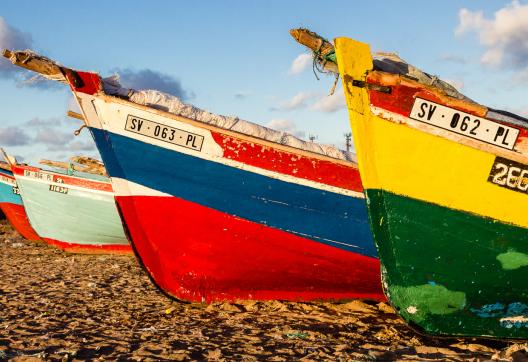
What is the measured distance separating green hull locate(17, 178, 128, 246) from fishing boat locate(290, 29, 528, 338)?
806 cm

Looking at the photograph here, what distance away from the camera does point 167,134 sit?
5723 millimetres

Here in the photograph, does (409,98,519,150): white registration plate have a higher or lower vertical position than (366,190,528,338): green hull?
higher

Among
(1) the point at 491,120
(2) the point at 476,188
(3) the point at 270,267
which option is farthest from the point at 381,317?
(1) the point at 491,120

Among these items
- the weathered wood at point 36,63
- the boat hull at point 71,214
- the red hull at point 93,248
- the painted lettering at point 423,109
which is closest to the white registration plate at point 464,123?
the painted lettering at point 423,109

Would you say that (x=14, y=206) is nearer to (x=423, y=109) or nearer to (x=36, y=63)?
(x=36, y=63)

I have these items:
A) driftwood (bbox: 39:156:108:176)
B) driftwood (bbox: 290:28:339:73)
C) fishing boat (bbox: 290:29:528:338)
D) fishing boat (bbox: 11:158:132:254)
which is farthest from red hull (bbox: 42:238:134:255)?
fishing boat (bbox: 290:29:528:338)

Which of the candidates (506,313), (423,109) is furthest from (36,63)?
(506,313)

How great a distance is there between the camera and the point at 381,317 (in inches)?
232

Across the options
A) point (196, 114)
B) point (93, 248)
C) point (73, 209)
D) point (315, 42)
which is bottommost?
point (93, 248)

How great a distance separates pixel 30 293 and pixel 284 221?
4256mm

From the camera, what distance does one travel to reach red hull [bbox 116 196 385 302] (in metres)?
5.92

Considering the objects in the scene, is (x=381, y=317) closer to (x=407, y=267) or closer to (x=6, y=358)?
(x=407, y=267)

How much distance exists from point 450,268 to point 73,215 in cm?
992

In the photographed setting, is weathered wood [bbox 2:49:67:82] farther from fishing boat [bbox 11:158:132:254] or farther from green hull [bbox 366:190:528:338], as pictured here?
fishing boat [bbox 11:158:132:254]
